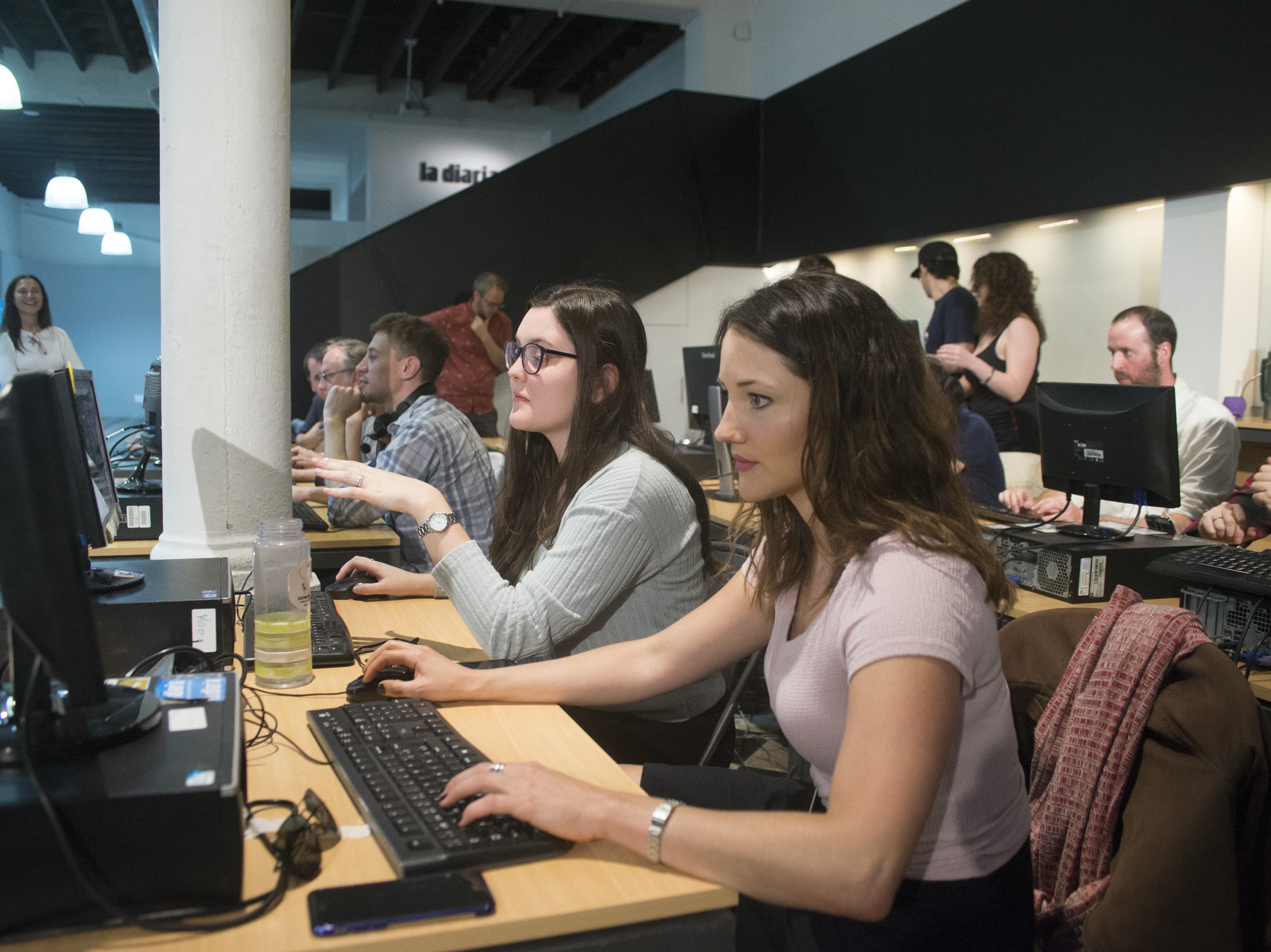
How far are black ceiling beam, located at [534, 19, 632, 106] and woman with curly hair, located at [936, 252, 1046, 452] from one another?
5410mm

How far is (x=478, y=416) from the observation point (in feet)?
20.1

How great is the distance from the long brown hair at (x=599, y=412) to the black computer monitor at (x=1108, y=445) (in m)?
1.20

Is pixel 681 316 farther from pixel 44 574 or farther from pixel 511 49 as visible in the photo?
pixel 44 574

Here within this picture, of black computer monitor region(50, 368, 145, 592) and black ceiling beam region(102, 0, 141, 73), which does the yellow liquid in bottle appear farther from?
black ceiling beam region(102, 0, 141, 73)

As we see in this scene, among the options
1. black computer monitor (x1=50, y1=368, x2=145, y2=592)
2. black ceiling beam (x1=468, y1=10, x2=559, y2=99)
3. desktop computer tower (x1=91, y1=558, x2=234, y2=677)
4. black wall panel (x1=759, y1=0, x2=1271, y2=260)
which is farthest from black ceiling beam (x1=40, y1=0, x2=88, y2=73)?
desktop computer tower (x1=91, y1=558, x2=234, y2=677)

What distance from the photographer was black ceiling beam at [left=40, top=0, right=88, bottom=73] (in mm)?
7406

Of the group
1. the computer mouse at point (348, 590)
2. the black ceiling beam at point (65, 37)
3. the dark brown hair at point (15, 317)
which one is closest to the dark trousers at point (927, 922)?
the computer mouse at point (348, 590)

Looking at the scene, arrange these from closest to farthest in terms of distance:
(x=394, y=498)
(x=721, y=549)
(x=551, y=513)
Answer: (x=394, y=498) < (x=551, y=513) < (x=721, y=549)

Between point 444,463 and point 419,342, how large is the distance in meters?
0.54

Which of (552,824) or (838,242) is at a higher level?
(838,242)

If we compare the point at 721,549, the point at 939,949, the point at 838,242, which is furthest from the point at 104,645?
the point at 838,242

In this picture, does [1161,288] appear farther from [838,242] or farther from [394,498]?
[394,498]

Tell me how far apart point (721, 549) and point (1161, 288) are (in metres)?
3.46

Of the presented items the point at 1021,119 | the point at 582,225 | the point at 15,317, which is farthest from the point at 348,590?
the point at 582,225
